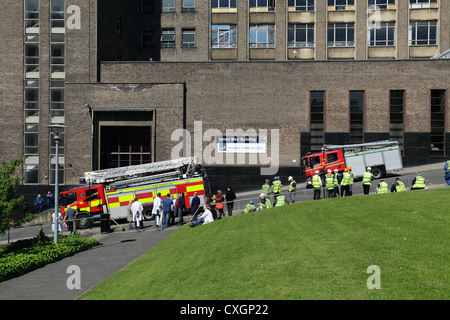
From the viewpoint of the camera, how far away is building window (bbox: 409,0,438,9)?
47.3 m

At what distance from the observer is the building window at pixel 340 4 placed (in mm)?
47906

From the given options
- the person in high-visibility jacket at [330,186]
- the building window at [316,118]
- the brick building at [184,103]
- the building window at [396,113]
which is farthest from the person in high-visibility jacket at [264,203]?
the building window at [396,113]

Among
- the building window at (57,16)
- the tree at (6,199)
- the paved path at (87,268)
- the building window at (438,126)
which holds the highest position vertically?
the building window at (57,16)

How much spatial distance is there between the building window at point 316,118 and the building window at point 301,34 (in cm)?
999

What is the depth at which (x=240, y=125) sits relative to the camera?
132ft

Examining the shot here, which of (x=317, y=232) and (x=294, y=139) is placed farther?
(x=294, y=139)

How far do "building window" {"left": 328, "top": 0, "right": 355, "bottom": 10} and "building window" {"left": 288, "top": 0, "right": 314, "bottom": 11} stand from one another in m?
2.02

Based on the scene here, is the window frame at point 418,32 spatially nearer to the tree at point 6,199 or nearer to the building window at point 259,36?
the building window at point 259,36

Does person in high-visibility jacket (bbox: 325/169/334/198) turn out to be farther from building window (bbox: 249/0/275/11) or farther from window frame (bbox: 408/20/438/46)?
window frame (bbox: 408/20/438/46)

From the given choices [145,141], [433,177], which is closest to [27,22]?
[145,141]

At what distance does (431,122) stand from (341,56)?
1278 centimetres

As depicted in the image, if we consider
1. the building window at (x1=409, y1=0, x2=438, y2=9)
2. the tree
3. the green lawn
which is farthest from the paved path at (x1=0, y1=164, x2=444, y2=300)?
the building window at (x1=409, y1=0, x2=438, y2=9)
